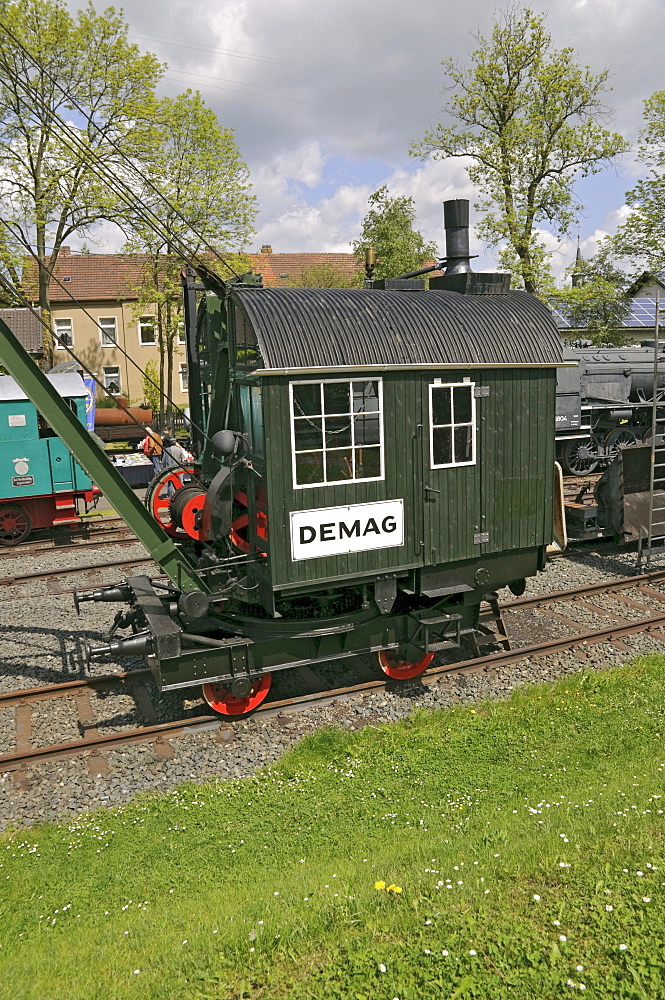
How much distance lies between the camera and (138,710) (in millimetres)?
9008

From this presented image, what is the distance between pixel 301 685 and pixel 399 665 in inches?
51.4

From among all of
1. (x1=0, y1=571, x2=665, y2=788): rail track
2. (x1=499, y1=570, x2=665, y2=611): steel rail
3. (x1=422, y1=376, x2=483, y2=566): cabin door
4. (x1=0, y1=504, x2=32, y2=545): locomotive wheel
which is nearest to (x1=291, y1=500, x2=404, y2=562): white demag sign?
(x1=422, y1=376, x2=483, y2=566): cabin door

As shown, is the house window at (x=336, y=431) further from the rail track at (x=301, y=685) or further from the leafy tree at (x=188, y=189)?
the leafy tree at (x=188, y=189)

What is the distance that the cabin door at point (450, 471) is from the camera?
8.63 m

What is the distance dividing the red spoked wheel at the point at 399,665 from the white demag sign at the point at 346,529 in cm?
170

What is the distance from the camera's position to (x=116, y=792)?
7414mm

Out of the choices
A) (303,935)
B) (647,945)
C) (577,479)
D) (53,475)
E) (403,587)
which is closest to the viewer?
(647,945)

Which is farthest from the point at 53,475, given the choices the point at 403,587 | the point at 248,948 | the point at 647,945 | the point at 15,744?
the point at 647,945

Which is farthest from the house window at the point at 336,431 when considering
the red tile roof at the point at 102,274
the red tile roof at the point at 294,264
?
the red tile roof at the point at 294,264

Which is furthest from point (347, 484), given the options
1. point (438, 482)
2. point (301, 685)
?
point (301, 685)

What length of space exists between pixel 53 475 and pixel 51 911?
12.5m

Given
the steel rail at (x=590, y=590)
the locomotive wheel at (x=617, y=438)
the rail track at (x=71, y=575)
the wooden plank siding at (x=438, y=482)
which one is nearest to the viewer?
the wooden plank siding at (x=438, y=482)

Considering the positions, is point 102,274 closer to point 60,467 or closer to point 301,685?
point 60,467

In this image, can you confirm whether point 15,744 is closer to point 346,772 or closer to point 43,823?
point 43,823
